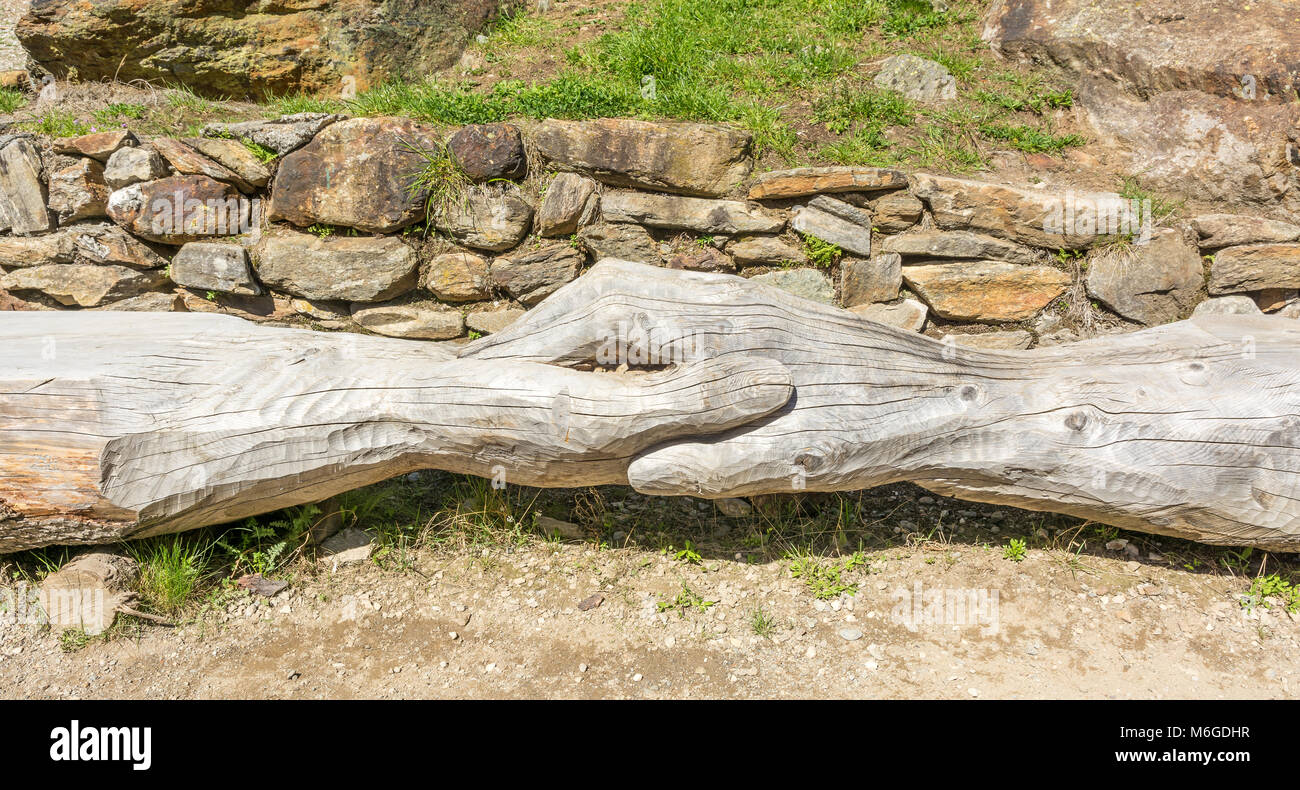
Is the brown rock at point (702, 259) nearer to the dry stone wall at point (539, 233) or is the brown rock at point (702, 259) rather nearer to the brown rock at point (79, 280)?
the dry stone wall at point (539, 233)

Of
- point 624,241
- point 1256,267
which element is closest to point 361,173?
point 624,241

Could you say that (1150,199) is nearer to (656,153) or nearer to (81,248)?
(656,153)

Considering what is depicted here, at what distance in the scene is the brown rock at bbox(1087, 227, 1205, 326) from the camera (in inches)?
154

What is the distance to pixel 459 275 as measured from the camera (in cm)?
423

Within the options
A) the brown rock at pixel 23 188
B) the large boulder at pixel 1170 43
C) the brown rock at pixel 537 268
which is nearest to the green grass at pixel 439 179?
the brown rock at pixel 537 268

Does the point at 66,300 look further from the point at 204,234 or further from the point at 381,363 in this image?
the point at 381,363

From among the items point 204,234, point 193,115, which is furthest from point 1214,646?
point 193,115

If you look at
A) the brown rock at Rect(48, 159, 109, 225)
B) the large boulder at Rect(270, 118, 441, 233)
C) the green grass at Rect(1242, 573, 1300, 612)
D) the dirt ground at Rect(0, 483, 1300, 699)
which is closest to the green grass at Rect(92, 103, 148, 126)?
the brown rock at Rect(48, 159, 109, 225)

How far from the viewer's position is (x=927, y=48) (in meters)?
4.67

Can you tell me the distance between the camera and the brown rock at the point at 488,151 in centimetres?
407

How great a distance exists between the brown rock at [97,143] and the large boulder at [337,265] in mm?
897

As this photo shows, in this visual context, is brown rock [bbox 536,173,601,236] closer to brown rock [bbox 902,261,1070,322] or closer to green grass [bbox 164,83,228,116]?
brown rock [bbox 902,261,1070,322]

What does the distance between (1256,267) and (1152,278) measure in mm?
473

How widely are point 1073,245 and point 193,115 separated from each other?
195 inches
